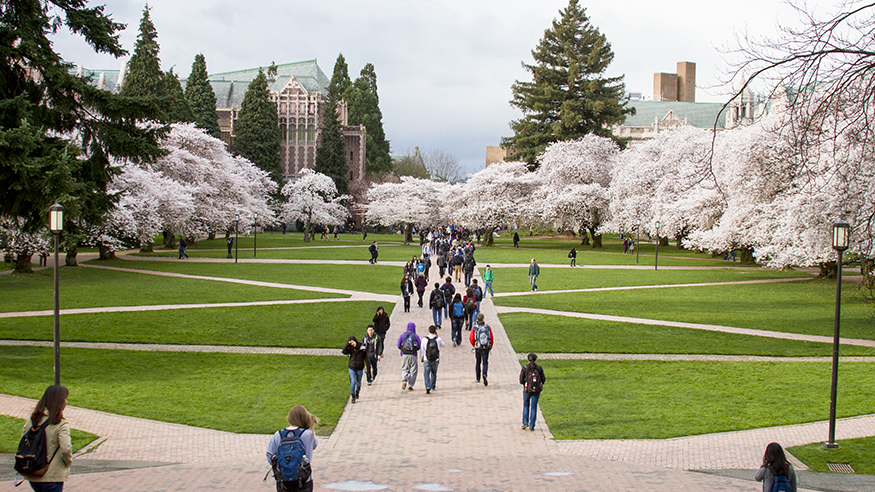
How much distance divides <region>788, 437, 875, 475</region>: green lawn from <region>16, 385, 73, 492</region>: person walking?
29.5 feet

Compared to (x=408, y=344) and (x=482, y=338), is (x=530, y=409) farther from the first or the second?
Answer: (x=408, y=344)

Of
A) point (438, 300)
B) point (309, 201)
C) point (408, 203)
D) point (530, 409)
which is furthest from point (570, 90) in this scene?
point (530, 409)

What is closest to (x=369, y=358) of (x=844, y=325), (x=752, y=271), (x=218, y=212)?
(x=844, y=325)

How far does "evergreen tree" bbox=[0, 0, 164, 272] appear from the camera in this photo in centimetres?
1405

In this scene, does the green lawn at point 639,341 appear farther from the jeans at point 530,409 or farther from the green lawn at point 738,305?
the jeans at point 530,409

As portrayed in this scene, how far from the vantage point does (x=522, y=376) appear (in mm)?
10945

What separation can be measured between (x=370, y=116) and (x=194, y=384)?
308ft

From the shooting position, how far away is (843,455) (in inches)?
391

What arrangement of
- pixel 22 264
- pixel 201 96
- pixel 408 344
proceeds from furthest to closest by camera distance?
1. pixel 201 96
2. pixel 22 264
3. pixel 408 344

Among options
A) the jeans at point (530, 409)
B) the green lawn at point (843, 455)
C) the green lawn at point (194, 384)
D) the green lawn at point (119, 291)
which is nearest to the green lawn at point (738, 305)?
the green lawn at point (119, 291)

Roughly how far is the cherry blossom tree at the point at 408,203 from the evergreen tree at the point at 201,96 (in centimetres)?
1945

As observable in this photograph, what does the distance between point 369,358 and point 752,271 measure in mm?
34523

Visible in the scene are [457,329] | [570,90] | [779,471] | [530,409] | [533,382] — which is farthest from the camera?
[570,90]

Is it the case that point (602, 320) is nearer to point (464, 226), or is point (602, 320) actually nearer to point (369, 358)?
point (369, 358)
